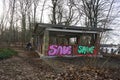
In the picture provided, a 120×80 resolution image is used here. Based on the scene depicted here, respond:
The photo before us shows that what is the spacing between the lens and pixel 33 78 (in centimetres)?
716

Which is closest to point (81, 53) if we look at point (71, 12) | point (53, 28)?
point (53, 28)

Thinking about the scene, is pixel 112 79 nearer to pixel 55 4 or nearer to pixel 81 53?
pixel 81 53

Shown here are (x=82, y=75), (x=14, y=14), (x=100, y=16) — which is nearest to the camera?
(x=82, y=75)

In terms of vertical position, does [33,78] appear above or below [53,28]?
below

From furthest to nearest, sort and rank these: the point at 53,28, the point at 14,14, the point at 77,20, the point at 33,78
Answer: the point at 14,14
the point at 77,20
the point at 53,28
the point at 33,78

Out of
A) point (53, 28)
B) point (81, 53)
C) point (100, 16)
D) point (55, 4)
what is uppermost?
point (55, 4)

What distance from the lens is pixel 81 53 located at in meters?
17.9

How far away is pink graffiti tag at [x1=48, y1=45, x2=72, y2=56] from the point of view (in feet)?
54.3

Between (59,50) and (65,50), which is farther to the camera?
(65,50)

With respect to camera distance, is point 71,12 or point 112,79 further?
point 71,12

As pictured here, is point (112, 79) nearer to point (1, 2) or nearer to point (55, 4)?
point (55, 4)

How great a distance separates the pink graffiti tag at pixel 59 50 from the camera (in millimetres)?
16562

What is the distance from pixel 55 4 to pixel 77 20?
17.4 feet

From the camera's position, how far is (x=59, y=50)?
1697cm
